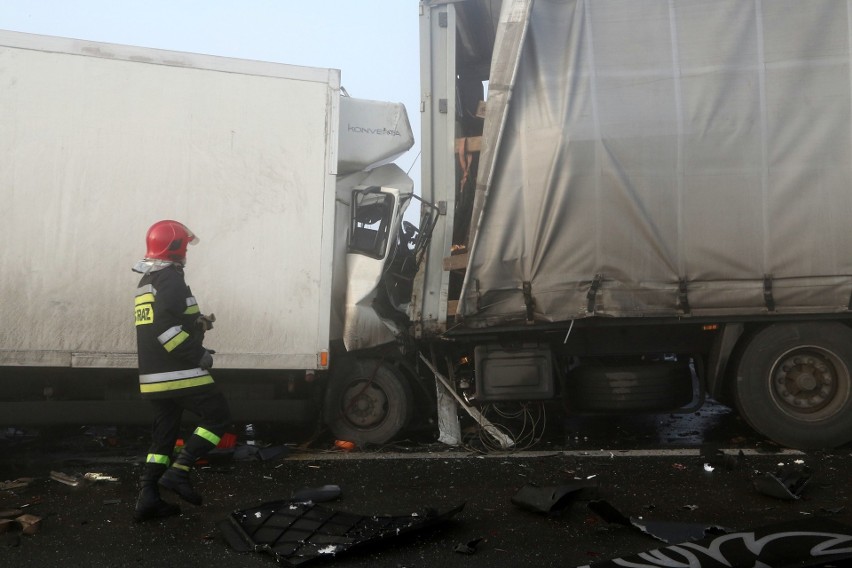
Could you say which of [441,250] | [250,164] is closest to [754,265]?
[441,250]

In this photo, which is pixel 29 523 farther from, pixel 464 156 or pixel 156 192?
pixel 464 156

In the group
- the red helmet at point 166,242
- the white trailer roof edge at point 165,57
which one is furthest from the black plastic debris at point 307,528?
the white trailer roof edge at point 165,57

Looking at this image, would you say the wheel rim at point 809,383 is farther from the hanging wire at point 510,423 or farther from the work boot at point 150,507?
the work boot at point 150,507

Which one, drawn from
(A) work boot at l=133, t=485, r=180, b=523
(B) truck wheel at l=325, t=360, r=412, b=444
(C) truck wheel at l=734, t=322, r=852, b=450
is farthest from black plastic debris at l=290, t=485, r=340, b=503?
(C) truck wheel at l=734, t=322, r=852, b=450

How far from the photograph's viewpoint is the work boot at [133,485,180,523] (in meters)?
4.67

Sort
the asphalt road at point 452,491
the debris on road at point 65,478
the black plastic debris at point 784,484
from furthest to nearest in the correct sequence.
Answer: the debris on road at point 65,478, the black plastic debris at point 784,484, the asphalt road at point 452,491

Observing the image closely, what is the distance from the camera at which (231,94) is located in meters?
6.53

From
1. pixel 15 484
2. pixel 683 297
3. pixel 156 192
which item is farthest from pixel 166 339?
pixel 683 297

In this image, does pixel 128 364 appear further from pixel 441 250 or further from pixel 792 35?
pixel 792 35

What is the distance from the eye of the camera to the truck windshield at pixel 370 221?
6.85 m

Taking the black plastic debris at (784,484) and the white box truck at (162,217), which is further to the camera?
the white box truck at (162,217)

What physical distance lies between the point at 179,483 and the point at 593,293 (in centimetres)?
322

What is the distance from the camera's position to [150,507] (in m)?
4.68

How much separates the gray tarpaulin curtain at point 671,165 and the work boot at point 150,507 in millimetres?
2653
